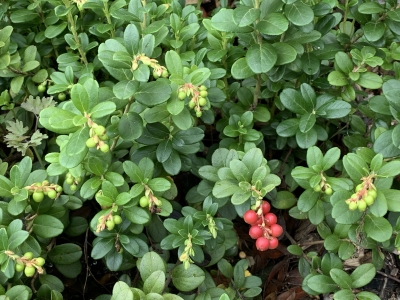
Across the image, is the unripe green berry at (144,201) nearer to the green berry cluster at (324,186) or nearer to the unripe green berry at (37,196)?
the unripe green berry at (37,196)

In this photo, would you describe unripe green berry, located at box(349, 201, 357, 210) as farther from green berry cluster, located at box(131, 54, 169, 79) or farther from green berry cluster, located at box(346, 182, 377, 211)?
green berry cluster, located at box(131, 54, 169, 79)

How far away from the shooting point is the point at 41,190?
207 cm

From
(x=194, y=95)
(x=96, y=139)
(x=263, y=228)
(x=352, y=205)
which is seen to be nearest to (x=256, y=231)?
(x=263, y=228)

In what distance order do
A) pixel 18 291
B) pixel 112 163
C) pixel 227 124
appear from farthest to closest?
pixel 227 124 → pixel 112 163 → pixel 18 291

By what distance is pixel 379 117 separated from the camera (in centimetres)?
250

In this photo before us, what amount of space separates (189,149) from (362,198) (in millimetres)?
940

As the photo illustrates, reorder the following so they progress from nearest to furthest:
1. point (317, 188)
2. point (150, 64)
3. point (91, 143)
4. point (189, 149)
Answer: point (91, 143)
point (150, 64)
point (317, 188)
point (189, 149)

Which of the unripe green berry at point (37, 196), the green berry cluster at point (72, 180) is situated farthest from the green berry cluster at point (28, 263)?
the green berry cluster at point (72, 180)

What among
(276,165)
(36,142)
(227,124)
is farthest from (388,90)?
(36,142)

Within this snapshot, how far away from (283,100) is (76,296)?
170 cm

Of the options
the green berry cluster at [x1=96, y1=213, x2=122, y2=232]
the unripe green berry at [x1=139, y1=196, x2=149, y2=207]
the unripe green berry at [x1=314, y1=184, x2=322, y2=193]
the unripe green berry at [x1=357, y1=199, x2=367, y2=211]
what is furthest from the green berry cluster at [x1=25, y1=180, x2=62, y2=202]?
the unripe green berry at [x1=357, y1=199, x2=367, y2=211]

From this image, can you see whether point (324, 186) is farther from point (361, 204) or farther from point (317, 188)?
point (361, 204)

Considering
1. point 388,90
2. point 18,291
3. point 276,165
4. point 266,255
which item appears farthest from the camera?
point 266,255

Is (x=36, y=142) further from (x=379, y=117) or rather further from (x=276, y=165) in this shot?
(x=379, y=117)
